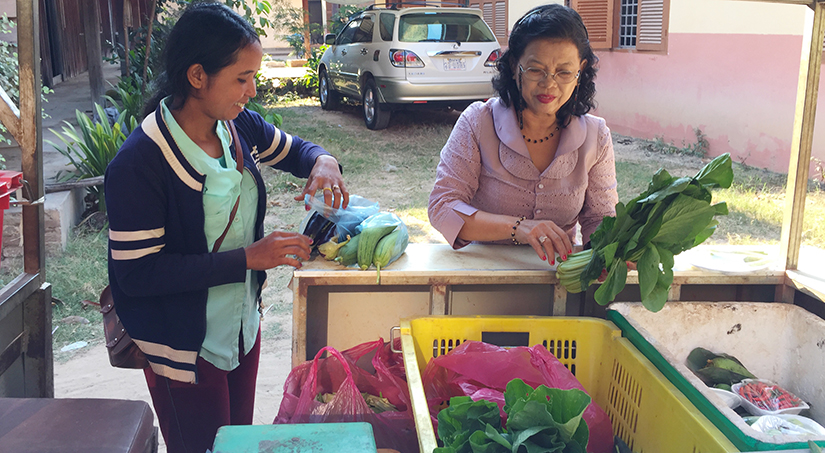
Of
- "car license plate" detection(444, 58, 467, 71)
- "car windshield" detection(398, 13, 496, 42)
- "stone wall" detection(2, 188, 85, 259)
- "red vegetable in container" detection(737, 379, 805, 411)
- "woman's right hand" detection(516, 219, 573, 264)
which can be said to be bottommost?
"stone wall" detection(2, 188, 85, 259)

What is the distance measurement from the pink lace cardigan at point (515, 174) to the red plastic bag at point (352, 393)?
1.70 ft

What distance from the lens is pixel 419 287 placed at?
2037 millimetres

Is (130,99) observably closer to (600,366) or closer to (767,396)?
(600,366)

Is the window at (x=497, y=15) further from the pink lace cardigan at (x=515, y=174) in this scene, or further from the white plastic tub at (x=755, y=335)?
the white plastic tub at (x=755, y=335)

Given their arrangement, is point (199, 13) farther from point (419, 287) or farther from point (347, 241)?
point (419, 287)

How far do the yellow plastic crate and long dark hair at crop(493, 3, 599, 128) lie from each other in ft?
2.51

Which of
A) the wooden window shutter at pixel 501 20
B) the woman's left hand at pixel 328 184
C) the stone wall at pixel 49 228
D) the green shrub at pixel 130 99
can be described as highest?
the wooden window shutter at pixel 501 20

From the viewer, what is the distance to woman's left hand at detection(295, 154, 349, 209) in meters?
2.04

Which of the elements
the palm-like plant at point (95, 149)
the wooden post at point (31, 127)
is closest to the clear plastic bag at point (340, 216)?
the wooden post at point (31, 127)

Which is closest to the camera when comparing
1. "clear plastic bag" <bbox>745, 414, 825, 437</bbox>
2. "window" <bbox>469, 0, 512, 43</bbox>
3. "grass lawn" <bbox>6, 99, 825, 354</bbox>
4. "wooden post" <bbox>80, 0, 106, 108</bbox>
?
"clear plastic bag" <bbox>745, 414, 825, 437</bbox>

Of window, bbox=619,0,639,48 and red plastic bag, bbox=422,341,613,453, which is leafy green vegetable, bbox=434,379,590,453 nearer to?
red plastic bag, bbox=422,341,613,453

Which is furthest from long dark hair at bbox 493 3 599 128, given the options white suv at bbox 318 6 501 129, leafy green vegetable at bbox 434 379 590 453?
white suv at bbox 318 6 501 129

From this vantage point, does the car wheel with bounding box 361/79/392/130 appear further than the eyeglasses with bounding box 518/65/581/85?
Yes

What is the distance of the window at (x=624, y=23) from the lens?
8959mm
